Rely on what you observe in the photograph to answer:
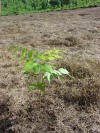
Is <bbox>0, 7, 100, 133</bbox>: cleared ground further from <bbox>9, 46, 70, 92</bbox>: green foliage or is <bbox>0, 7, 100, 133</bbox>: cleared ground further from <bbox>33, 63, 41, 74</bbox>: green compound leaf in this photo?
<bbox>33, 63, 41, 74</bbox>: green compound leaf

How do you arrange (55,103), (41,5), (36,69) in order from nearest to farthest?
1. (36,69)
2. (55,103)
3. (41,5)

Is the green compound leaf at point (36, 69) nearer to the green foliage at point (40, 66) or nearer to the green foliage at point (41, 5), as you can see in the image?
the green foliage at point (40, 66)

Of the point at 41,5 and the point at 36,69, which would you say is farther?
the point at 41,5

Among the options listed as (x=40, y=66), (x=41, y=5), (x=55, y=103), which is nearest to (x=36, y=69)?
(x=40, y=66)

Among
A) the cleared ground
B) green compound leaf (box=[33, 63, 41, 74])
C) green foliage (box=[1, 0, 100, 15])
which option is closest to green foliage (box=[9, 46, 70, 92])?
green compound leaf (box=[33, 63, 41, 74])

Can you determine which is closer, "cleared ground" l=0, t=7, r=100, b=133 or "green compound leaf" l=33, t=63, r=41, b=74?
"green compound leaf" l=33, t=63, r=41, b=74

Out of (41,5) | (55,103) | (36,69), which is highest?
(41,5)

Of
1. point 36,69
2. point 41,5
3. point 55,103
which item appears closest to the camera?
point 36,69

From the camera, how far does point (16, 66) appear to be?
8.33ft

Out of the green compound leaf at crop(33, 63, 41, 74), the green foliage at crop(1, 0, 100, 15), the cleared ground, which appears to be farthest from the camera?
the green foliage at crop(1, 0, 100, 15)

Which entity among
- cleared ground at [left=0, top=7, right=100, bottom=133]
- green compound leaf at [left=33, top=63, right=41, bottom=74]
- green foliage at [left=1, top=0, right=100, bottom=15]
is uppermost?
green foliage at [left=1, top=0, right=100, bottom=15]

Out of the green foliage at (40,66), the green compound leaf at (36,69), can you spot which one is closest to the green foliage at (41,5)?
the green foliage at (40,66)

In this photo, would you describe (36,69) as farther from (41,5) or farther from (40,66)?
(41,5)

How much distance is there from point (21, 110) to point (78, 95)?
0.61m
